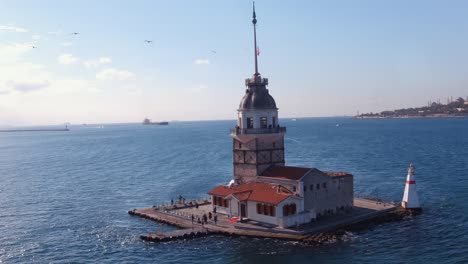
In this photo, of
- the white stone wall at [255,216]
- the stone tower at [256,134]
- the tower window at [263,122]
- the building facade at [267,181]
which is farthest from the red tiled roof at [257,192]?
the tower window at [263,122]

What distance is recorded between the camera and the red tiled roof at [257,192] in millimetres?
53594

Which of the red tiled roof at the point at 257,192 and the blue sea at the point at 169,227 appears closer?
the blue sea at the point at 169,227

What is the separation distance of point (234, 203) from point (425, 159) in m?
76.2

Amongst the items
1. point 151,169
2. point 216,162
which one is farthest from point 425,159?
point 151,169

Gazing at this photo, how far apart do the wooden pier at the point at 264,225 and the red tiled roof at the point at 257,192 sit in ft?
8.79

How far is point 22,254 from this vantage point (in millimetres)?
48812

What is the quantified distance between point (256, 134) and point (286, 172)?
620 cm

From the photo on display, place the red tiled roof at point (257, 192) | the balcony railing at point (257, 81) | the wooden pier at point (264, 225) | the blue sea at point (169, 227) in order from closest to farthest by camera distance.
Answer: the blue sea at point (169, 227) < the wooden pier at point (264, 225) < the red tiled roof at point (257, 192) < the balcony railing at point (257, 81)

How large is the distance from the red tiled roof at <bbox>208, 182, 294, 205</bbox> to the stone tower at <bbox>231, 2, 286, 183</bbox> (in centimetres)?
246

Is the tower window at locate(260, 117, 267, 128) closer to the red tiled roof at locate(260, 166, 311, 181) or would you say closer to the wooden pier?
the red tiled roof at locate(260, 166, 311, 181)

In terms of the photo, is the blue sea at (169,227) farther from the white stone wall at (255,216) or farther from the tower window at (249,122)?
the tower window at (249,122)

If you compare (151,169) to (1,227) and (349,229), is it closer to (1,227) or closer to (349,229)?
(1,227)

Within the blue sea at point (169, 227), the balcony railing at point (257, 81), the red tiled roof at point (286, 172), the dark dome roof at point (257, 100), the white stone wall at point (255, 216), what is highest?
the balcony railing at point (257, 81)

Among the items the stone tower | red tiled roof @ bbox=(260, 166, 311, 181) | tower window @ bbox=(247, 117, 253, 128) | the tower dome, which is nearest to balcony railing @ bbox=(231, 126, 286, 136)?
the stone tower
